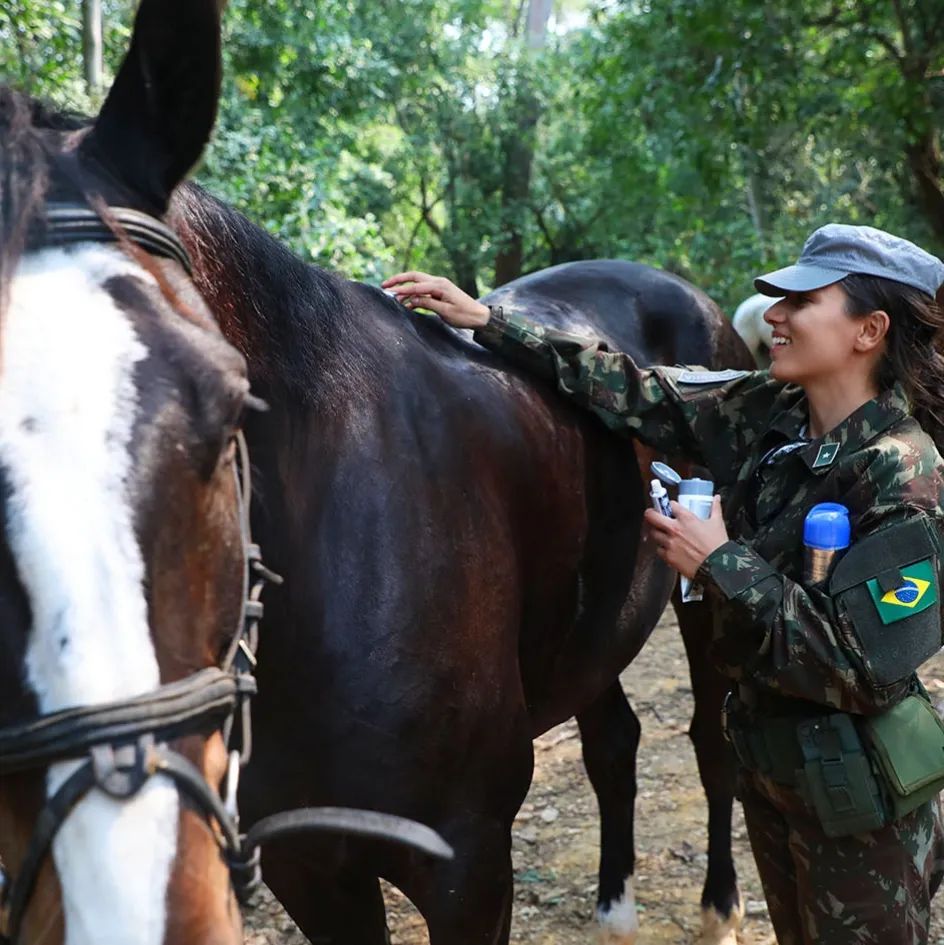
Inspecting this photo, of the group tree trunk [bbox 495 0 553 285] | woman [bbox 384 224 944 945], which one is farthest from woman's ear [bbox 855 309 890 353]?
tree trunk [bbox 495 0 553 285]

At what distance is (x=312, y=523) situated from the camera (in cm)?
179

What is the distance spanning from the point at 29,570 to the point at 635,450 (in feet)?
6.60

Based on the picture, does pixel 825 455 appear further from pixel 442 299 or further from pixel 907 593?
pixel 442 299

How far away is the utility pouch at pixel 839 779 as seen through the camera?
6.27ft

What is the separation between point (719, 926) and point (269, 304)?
266cm

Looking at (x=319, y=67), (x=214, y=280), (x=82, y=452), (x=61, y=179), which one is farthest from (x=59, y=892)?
(x=319, y=67)

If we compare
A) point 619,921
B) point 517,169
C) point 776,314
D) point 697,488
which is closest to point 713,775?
point 619,921

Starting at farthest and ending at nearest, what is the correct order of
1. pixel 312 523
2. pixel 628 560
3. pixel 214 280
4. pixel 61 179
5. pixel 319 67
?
1. pixel 319 67
2. pixel 628 560
3. pixel 312 523
4. pixel 214 280
5. pixel 61 179

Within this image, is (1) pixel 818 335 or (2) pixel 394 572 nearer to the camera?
(2) pixel 394 572

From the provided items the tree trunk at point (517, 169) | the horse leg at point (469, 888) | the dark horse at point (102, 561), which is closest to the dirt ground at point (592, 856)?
the horse leg at point (469, 888)

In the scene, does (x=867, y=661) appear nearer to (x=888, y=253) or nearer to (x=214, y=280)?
(x=888, y=253)

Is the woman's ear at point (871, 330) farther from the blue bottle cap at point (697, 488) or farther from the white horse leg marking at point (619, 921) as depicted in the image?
the white horse leg marking at point (619, 921)

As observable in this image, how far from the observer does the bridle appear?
3.26 ft

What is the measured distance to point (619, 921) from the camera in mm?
3340
